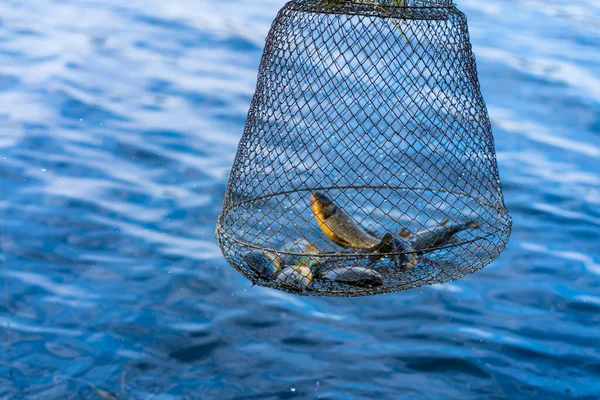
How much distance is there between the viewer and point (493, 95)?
14.1 meters

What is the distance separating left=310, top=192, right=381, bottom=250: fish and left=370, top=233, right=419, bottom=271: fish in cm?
9

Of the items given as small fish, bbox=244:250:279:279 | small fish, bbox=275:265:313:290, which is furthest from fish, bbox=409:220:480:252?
small fish, bbox=244:250:279:279

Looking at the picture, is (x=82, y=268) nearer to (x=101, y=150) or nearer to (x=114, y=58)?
(x=101, y=150)

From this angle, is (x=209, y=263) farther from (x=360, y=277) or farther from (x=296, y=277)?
(x=360, y=277)

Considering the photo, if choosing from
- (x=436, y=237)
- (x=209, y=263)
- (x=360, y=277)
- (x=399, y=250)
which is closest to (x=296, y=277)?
(x=360, y=277)

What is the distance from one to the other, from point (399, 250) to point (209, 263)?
224 inches

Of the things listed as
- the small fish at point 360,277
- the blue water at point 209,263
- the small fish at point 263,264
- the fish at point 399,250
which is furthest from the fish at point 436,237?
the blue water at point 209,263

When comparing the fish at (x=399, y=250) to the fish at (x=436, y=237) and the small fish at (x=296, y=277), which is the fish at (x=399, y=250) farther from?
the small fish at (x=296, y=277)

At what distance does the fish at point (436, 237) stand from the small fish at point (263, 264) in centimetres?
81

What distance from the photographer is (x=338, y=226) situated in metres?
5.07

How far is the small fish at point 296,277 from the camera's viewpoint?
4500mm

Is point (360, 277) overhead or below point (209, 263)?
overhead

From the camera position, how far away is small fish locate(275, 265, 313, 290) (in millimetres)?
4500

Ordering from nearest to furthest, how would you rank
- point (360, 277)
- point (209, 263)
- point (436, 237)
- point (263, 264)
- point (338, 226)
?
point (360, 277) < point (263, 264) < point (436, 237) < point (338, 226) < point (209, 263)
